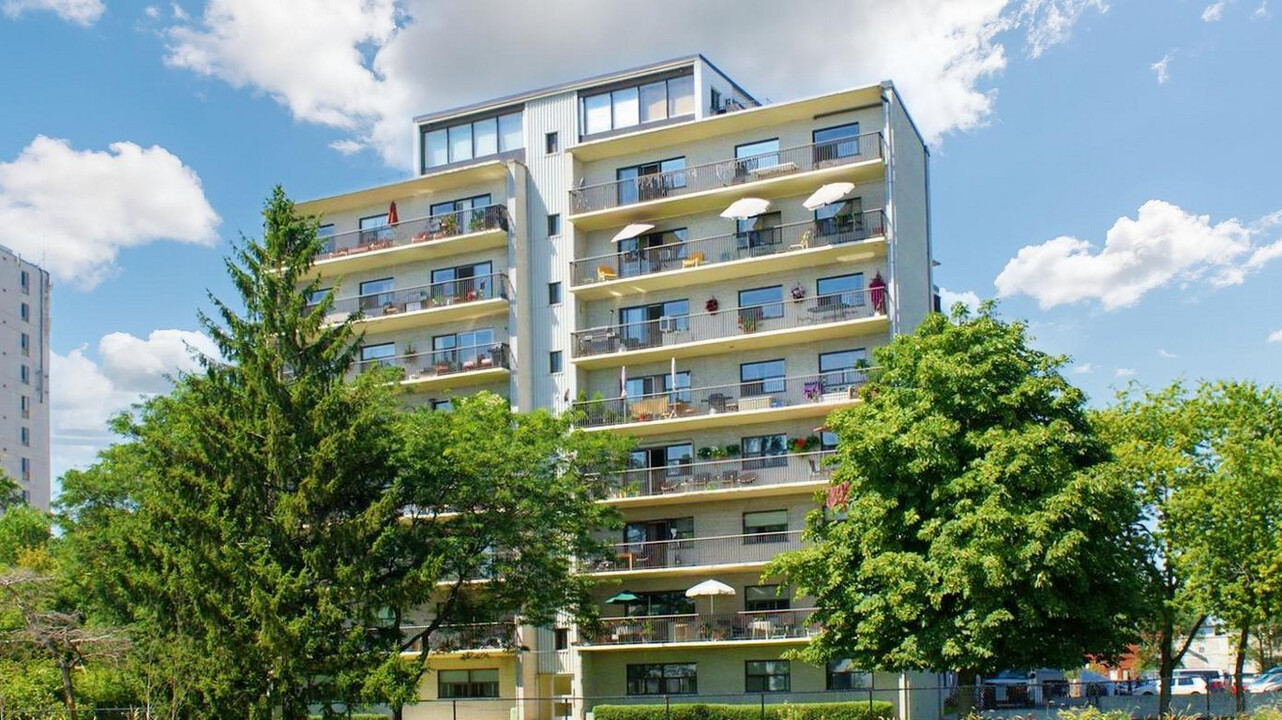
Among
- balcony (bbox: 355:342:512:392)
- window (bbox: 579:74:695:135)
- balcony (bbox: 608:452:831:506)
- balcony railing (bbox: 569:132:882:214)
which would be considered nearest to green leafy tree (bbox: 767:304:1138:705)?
balcony (bbox: 608:452:831:506)

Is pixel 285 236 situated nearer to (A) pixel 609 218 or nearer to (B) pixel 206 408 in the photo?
(B) pixel 206 408

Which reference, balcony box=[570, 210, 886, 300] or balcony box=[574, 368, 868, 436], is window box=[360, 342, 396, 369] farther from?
balcony box=[574, 368, 868, 436]

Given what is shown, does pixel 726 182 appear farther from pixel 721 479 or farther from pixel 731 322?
pixel 721 479

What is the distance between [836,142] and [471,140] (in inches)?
654

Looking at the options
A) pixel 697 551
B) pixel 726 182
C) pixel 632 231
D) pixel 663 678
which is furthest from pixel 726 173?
pixel 663 678

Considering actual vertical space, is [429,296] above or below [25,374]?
below

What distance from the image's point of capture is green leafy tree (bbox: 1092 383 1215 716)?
1766 inches

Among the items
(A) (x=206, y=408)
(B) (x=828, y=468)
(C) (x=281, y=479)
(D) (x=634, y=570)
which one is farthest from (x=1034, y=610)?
(A) (x=206, y=408)

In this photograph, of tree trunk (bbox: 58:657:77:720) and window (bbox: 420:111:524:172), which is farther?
window (bbox: 420:111:524:172)

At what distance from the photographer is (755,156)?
1939 inches

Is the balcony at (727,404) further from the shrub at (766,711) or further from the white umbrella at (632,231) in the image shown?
the shrub at (766,711)

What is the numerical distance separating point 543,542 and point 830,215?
16160mm

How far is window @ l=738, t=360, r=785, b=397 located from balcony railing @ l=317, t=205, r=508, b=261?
1128 centimetres

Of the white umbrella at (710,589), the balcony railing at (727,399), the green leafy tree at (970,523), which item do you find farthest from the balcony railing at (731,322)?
the white umbrella at (710,589)
